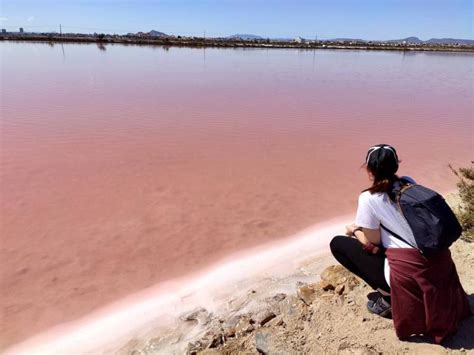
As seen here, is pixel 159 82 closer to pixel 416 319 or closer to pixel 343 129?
pixel 343 129

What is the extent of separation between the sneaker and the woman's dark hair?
29.9 inches

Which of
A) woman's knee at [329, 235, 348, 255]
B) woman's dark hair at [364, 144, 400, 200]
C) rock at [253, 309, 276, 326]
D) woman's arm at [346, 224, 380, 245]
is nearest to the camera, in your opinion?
woman's dark hair at [364, 144, 400, 200]

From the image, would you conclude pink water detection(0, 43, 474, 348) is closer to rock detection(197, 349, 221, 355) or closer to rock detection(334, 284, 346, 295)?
rock detection(197, 349, 221, 355)

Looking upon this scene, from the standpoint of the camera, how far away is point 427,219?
1956 mm

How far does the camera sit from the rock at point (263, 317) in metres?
2.69

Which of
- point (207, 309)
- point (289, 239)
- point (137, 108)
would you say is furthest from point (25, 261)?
point (137, 108)

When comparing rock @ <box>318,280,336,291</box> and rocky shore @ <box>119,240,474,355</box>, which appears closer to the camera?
rocky shore @ <box>119,240,474,355</box>

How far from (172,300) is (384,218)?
1.84m

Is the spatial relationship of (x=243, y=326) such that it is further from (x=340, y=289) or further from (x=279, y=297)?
Result: (x=340, y=289)

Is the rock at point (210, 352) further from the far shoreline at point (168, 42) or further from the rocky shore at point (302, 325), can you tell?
the far shoreline at point (168, 42)

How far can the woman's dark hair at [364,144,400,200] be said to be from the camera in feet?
6.70

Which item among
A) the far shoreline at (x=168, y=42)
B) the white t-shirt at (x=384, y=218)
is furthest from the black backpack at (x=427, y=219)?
the far shoreline at (x=168, y=42)

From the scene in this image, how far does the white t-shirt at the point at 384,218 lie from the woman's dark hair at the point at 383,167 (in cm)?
4

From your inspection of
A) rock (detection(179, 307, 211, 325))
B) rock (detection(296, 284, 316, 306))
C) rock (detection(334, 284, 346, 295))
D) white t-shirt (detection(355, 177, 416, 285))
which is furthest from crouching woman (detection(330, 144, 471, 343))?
rock (detection(179, 307, 211, 325))
